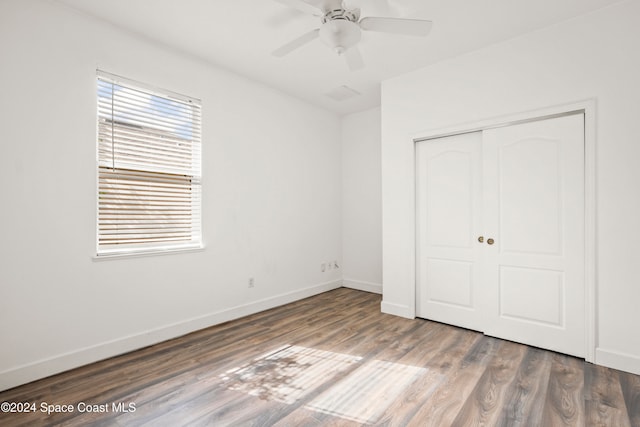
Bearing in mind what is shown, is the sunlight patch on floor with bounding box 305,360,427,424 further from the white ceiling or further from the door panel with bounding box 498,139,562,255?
the white ceiling

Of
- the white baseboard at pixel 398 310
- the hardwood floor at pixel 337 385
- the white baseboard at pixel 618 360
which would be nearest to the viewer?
the hardwood floor at pixel 337 385

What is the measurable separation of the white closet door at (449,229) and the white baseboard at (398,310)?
12 cm

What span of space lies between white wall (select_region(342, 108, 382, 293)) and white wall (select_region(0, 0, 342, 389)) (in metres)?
1.46

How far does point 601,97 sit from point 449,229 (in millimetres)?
1708

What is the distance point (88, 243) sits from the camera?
8.71ft

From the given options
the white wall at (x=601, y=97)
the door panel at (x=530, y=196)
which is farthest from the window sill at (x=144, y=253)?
the door panel at (x=530, y=196)

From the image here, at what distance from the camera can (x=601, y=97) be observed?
260 cm

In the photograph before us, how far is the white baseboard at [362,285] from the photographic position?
4.96m

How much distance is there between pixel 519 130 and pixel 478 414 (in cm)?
249

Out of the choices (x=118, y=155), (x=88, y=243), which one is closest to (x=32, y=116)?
(x=118, y=155)

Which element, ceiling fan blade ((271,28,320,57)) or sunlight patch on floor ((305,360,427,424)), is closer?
sunlight patch on floor ((305,360,427,424))

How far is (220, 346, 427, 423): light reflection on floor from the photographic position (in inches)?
81.1

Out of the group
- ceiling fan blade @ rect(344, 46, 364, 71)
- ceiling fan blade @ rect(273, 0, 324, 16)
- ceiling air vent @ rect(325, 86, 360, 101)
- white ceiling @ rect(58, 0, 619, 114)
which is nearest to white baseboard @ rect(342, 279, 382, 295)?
ceiling air vent @ rect(325, 86, 360, 101)

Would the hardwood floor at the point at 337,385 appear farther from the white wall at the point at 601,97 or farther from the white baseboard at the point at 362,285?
the white baseboard at the point at 362,285
